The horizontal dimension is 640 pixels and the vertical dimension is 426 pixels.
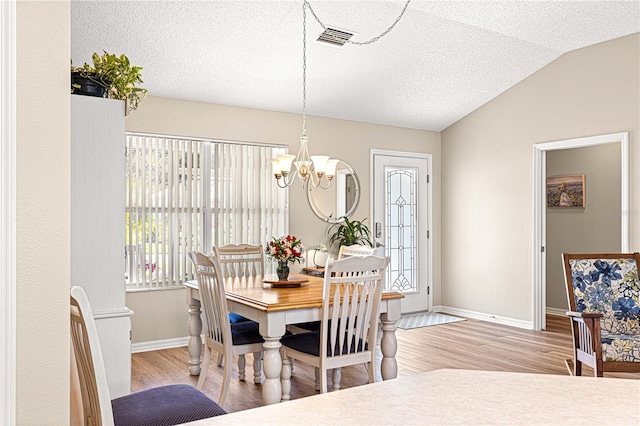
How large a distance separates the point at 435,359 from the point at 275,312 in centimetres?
217

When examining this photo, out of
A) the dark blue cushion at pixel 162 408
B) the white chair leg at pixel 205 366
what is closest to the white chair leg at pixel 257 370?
the white chair leg at pixel 205 366

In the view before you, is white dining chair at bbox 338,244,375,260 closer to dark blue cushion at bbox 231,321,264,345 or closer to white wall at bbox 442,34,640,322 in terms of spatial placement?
dark blue cushion at bbox 231,321,264,345

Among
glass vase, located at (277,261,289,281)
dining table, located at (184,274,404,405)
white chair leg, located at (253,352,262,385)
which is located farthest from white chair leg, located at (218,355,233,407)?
glass vase, located at (277,261,289,281)

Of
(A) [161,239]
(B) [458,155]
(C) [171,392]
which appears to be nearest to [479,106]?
(B) [458,155]

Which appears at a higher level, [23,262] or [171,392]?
[23,262]

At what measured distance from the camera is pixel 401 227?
6.56 meters

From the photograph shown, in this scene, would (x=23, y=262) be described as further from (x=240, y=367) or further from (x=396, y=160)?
(x=396, y=160)

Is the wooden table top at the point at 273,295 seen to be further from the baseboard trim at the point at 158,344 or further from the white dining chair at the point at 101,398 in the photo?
the baseboard trim at the point at 158,344

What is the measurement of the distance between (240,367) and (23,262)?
→ 9.83 feet

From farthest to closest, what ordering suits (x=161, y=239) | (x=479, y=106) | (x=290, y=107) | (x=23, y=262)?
(x=479, y=106), (x=290, y=107), (x=161, y=239), (x=23, y=262)

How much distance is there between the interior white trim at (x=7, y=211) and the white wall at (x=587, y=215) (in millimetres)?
6362

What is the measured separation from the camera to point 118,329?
2221 mm

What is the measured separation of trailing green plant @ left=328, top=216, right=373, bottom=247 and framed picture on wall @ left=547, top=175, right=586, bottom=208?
261 centimetres

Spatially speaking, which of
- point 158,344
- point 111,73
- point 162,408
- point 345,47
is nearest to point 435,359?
point 158,344
